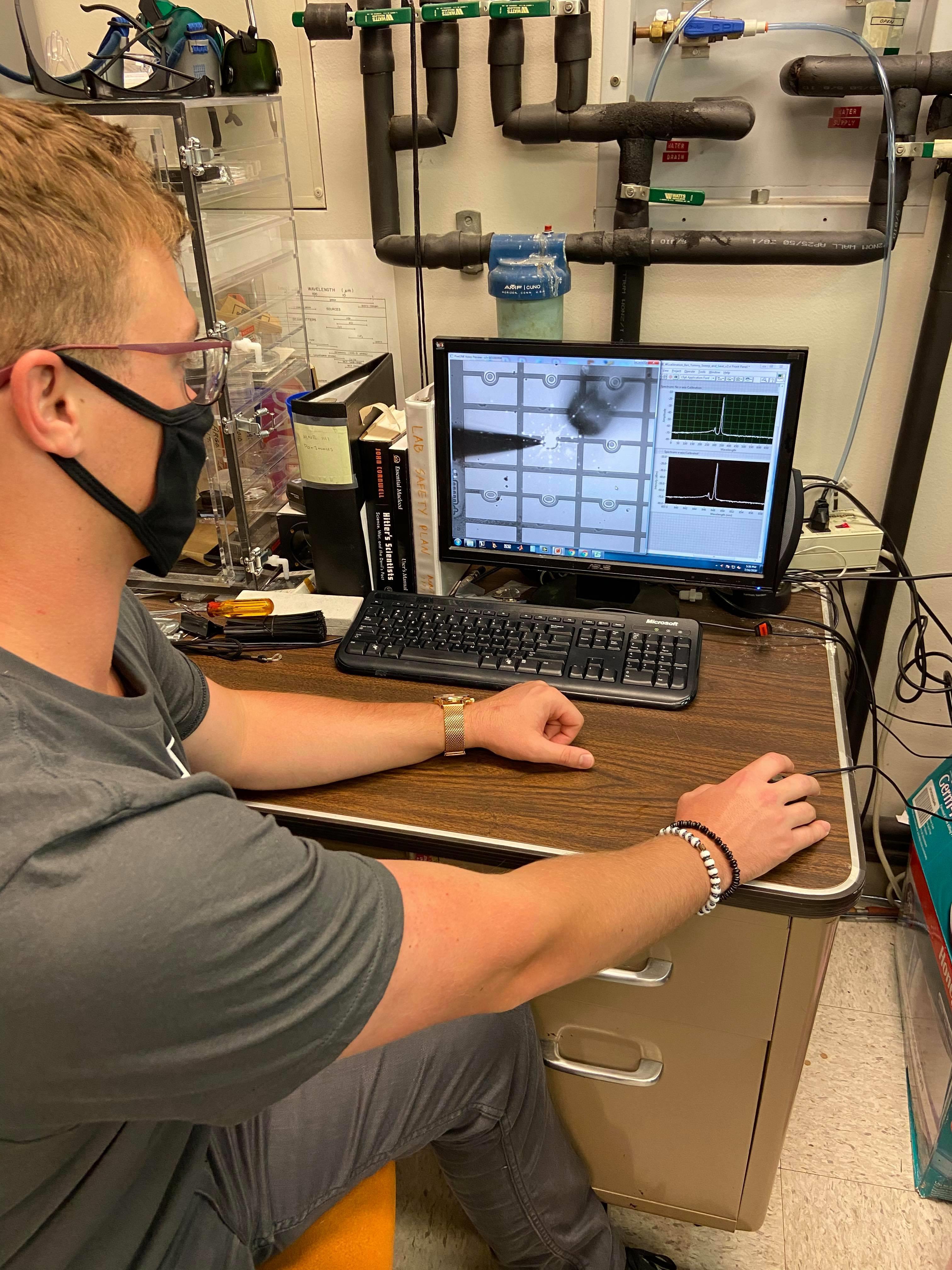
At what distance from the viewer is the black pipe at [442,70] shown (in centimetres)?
145

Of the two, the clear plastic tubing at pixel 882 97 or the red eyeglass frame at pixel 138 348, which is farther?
the clear plastic tubing at pixel 882 97

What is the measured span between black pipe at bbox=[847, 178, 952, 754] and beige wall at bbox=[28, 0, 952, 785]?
0.04m

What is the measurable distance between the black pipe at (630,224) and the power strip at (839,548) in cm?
45

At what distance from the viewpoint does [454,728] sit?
1143 millimetres

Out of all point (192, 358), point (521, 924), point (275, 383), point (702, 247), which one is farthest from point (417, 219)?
point (521, 924)

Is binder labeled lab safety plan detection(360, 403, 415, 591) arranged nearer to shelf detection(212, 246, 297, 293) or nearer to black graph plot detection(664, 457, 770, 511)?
shelf detection(212, 246, 297, 293)

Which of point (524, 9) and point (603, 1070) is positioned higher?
point (524, 9)

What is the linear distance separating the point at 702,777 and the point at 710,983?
0.79 feet

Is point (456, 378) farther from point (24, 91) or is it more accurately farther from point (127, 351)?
point (24, 91)

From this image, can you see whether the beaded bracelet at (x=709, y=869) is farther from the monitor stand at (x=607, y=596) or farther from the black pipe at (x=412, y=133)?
the black pipe at (x=412, y=133)

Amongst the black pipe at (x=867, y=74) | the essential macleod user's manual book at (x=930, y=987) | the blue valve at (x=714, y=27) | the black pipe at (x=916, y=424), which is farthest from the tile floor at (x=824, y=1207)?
the blue valve at (x=714, y=27)

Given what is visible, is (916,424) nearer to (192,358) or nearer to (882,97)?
(882,97)

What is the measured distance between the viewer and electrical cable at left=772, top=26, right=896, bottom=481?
1.33 meters

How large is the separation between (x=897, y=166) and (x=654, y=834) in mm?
1097
